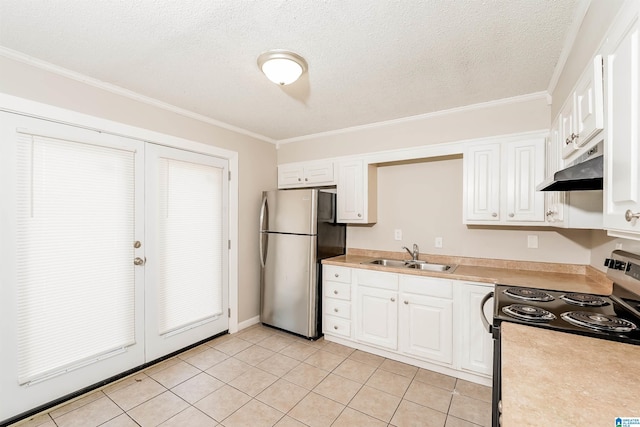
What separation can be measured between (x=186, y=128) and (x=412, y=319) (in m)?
2.89

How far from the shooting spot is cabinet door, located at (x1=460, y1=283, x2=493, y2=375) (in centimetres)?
233

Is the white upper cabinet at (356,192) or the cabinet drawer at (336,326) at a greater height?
the white upper cabinet at (356,192)

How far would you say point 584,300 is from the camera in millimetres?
1688

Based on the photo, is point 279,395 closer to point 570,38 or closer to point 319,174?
point 319,174

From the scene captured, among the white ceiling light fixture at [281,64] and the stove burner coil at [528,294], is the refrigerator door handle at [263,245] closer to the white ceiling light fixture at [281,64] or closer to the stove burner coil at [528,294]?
the white ceiling light fixture at [281,64]

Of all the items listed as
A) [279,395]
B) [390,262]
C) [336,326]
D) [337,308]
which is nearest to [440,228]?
[390,262]

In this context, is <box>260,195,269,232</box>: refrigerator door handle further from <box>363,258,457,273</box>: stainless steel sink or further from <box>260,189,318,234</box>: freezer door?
<box>363,258,457,273</box>: stainless steel sink

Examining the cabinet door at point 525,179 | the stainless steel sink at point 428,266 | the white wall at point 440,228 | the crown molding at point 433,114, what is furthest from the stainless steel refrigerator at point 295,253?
the cabinet door at point 525,179

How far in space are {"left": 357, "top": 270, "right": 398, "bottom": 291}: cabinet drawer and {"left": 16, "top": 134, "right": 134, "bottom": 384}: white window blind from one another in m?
2.12

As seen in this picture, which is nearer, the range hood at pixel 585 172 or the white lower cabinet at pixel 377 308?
the range hood at pixel 585 172

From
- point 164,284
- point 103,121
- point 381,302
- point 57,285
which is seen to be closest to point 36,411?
point 57,285

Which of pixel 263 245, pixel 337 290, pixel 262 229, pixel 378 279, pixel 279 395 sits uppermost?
pixel 262 229

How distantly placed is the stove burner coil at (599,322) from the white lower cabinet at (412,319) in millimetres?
884

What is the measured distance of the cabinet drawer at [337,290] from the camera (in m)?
3.07
